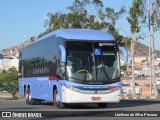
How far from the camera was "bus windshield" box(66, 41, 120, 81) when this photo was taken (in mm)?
21484

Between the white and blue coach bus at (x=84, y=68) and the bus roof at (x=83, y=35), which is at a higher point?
the bus roof at (x=83, y=35)

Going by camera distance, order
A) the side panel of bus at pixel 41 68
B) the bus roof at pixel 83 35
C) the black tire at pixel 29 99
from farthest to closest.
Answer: the black tire at pixel 29 99
the side panel of bus at pixel 41 68
the bus roof at pixel 83 35

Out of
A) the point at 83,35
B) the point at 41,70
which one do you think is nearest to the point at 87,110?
the point at 83,35

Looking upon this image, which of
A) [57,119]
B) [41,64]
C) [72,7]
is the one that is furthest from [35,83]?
[72,7]

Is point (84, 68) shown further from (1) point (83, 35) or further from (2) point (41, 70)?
(2) point (41, 70)

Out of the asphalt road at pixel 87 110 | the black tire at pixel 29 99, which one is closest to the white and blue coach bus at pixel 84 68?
the asphalt road at pixel 87 110

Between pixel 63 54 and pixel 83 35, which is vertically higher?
pixel 83 35

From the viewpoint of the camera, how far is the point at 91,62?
21.6m

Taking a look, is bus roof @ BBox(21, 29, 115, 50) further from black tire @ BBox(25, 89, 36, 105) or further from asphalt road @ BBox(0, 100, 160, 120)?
black tire @ BBox(25, 89, 36, 105)

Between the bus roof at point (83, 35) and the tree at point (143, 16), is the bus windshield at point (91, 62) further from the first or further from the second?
the tree at point (143, 16)

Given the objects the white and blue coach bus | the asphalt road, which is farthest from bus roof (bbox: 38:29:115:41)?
the asphalt road

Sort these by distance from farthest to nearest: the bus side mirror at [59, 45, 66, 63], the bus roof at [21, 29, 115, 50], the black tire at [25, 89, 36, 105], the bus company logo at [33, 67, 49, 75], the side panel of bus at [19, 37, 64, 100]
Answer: the black tire at [25, 89, 36, 105] < the bus company logo at [33, 67, 49, 75] < the side panel of bus at [19, 37, 64, 100] < the bus roof at [21, 29, 115, 50] < the bus side mirror at [59, 45, 66, 63]

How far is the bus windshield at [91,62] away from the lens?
70.5 ft

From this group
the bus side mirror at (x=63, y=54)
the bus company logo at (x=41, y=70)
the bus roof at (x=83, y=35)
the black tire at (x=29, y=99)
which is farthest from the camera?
the black tire at (x=29, y=99)
